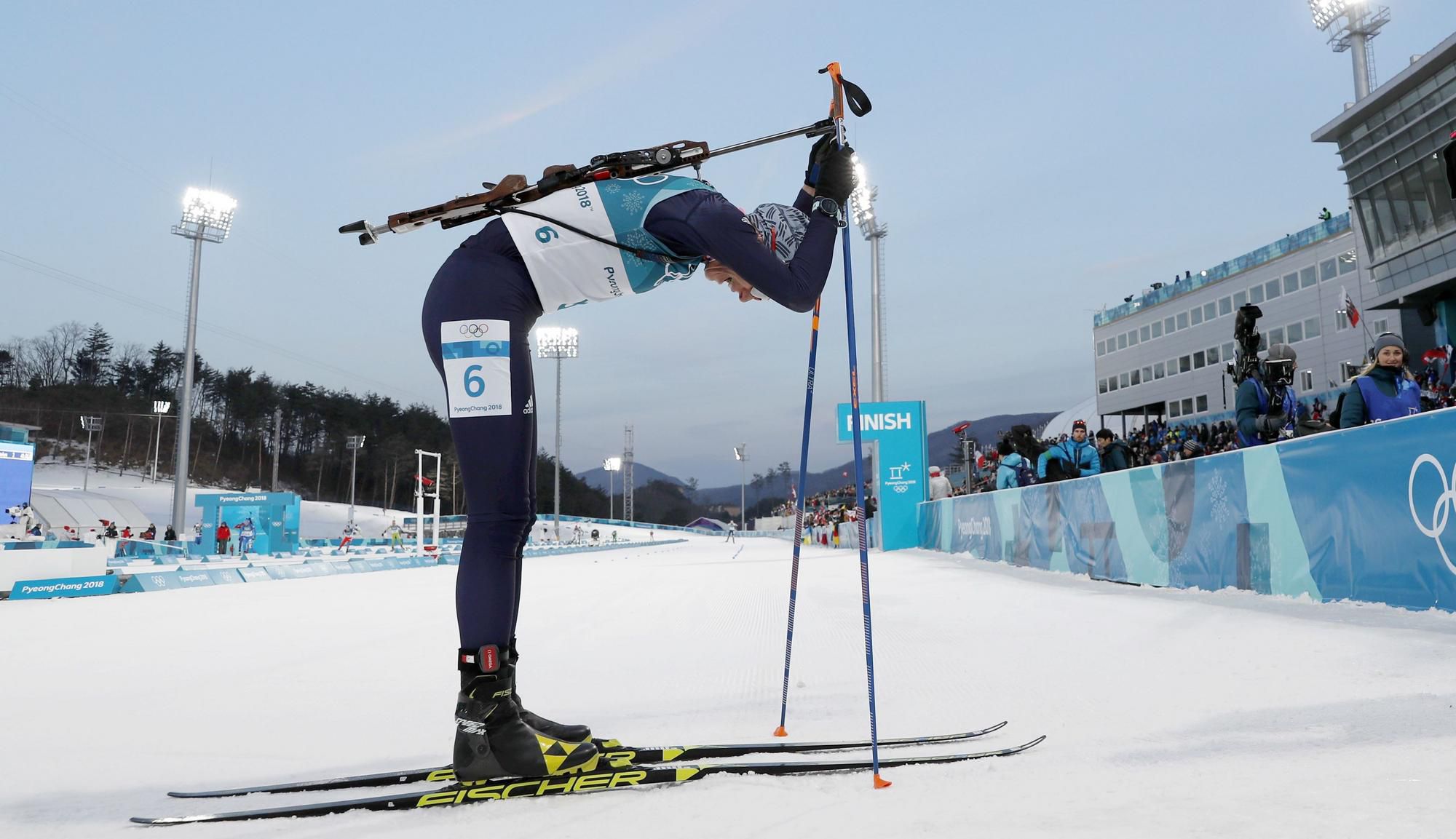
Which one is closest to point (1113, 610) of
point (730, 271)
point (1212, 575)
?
point (1212, 575)

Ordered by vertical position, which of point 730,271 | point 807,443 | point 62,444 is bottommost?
point 807,443

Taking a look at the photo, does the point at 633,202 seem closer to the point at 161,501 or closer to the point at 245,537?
the point at 245,537

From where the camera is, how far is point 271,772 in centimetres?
203

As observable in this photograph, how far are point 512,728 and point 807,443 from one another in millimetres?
1351

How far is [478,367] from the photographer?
6.89ft

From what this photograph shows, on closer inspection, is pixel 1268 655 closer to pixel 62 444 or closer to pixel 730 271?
pixel 730 271

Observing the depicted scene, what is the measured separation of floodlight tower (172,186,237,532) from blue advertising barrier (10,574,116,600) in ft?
66.1

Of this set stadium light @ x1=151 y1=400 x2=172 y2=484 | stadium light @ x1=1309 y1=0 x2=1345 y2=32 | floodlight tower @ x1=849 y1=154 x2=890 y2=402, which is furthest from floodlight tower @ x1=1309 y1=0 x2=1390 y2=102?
stadium light @ x1=151 y1=400 x2=172 y2=484

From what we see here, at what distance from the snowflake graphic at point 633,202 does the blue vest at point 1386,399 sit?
556 cm

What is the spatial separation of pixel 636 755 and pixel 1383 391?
19.5ft

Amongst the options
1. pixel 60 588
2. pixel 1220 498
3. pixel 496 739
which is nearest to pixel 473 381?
pixel 496 739

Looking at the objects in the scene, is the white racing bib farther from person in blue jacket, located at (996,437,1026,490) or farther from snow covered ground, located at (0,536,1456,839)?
person in blue jacket, located at (996,437,1026,490)

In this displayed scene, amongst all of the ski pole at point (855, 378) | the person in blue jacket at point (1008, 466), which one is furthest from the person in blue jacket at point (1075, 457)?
the ski pole at point (855, 378)

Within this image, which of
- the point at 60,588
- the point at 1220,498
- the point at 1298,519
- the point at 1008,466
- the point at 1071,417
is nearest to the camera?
the point at 1298,519
